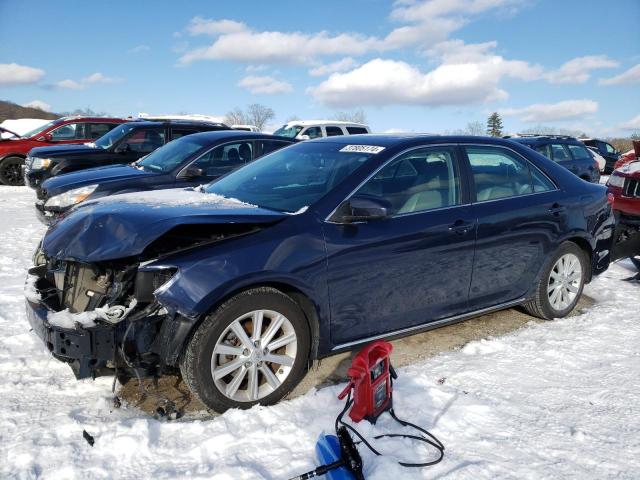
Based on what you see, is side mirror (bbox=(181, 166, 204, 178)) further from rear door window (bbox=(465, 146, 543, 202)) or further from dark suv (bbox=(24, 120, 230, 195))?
rear door window (bbox=(465, 146, 543, 202))

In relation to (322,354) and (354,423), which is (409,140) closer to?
(322,354)

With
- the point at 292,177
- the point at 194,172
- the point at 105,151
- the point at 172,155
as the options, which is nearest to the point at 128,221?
the point at 292,177

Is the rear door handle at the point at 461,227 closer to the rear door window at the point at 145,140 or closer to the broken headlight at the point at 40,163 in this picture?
the rear door window at the point at 145,140

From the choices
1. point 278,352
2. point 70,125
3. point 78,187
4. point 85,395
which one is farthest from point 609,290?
point 70,125

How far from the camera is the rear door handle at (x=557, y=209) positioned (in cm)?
454

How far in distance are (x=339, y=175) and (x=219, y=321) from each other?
133cm

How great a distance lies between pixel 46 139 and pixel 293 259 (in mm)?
12569

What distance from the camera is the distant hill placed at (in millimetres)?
52509

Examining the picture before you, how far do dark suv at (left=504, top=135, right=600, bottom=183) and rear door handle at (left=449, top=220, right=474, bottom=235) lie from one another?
997cm

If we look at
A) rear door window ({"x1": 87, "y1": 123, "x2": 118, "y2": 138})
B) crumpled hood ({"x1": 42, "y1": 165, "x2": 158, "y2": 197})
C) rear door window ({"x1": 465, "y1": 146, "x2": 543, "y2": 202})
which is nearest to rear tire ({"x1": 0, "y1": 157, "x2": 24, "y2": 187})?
rear door window ({"x1": 87, "y1": 123, "x2": 118, "y2": 138})

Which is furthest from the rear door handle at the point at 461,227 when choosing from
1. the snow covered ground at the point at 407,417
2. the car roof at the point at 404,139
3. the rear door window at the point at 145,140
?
the rear door window at the point at 145,140

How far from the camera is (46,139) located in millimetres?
13492

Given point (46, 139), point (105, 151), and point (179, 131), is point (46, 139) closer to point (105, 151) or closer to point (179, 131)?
point (105, 151)

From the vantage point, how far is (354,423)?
2922mm
